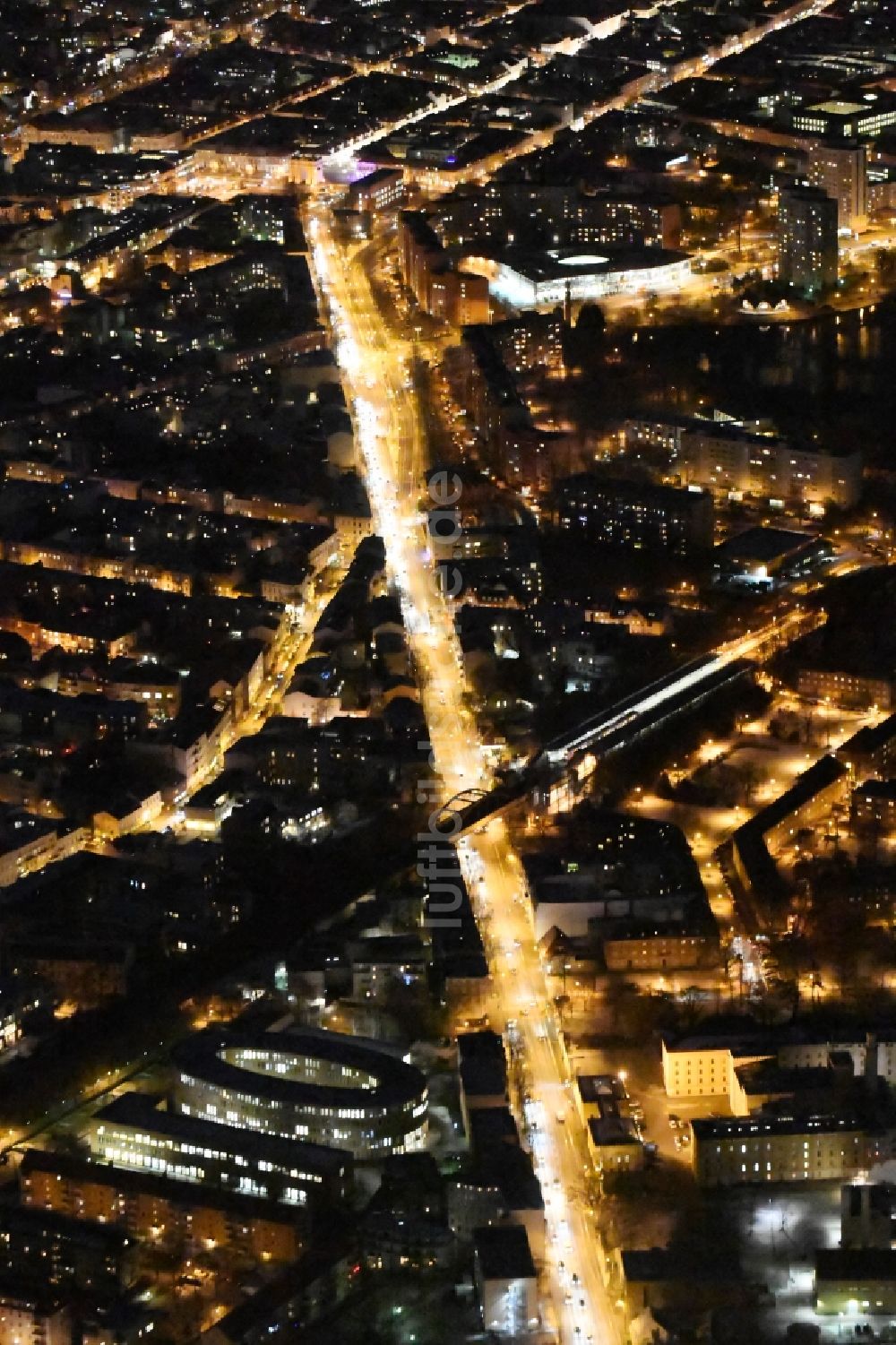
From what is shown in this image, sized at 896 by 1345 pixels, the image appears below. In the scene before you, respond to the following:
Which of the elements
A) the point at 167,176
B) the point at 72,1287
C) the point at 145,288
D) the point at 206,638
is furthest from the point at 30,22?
the point at 72,1287

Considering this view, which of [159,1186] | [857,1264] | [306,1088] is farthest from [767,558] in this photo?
[857,1264]

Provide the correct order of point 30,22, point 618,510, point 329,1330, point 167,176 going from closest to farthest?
point 329,1330 < point 618,510 < point 167,176 < point 30,22

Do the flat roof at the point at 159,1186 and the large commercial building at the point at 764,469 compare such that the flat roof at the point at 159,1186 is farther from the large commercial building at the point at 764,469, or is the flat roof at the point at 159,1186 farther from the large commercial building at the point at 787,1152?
the large commercial building at the point at 764,469

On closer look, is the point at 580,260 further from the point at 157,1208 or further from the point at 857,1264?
the point at 857,1264

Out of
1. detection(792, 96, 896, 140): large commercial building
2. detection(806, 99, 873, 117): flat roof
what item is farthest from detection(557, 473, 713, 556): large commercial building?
detection(806, 99, 873, 117): flat roof

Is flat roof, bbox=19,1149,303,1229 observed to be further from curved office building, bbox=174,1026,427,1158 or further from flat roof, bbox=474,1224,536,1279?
flat roof, bbox=474,1224,536,1279

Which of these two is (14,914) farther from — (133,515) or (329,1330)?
(133,515)
